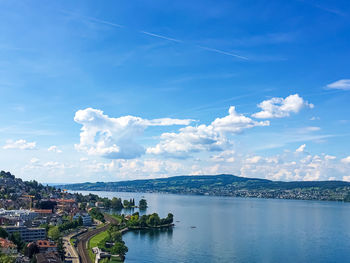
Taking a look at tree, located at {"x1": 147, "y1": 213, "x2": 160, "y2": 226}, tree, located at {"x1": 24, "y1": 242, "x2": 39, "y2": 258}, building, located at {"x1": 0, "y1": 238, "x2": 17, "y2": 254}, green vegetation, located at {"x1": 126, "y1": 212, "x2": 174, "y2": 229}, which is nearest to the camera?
building, located at {"x1": 0, "y1": 238, "x2": 17, "y2": 254}

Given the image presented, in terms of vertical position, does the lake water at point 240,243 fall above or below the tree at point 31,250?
below

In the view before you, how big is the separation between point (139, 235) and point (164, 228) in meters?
11.7

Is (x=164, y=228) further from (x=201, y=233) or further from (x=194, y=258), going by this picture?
(x=194, y=258)

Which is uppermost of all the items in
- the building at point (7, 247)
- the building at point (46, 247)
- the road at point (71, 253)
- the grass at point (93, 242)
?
the building at point (7, 247)

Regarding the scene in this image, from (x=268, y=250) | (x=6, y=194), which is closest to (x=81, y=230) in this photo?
(x=268, y=250)

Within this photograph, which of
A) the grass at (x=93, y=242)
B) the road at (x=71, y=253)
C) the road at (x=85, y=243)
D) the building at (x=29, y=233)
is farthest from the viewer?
the building at (x=29, y=233)

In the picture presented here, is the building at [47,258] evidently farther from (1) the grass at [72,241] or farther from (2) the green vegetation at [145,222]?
(2) the green vegetation at [145,222]

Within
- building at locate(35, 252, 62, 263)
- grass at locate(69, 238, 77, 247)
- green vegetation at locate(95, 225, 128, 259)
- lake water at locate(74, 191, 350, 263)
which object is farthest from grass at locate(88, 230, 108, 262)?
building at locate(35, 252, 62, 263)

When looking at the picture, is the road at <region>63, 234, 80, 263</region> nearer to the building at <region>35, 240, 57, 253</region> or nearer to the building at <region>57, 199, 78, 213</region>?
the building at <region>35, 240, 57, 253</region>

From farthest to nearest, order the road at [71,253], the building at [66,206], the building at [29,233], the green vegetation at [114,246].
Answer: the building at [66,206], the building at [29,233], the green vegetation at [114,246], the road at [71,253]

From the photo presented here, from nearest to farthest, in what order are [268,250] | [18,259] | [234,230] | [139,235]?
[18,259]
[268,250]
[139,235]
[234,230]

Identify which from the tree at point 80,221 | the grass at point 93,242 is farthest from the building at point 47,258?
the tree at point 80,221

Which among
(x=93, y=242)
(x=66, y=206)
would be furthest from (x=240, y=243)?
(x=66, y=206)

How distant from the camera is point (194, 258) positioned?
5297 centimetres
